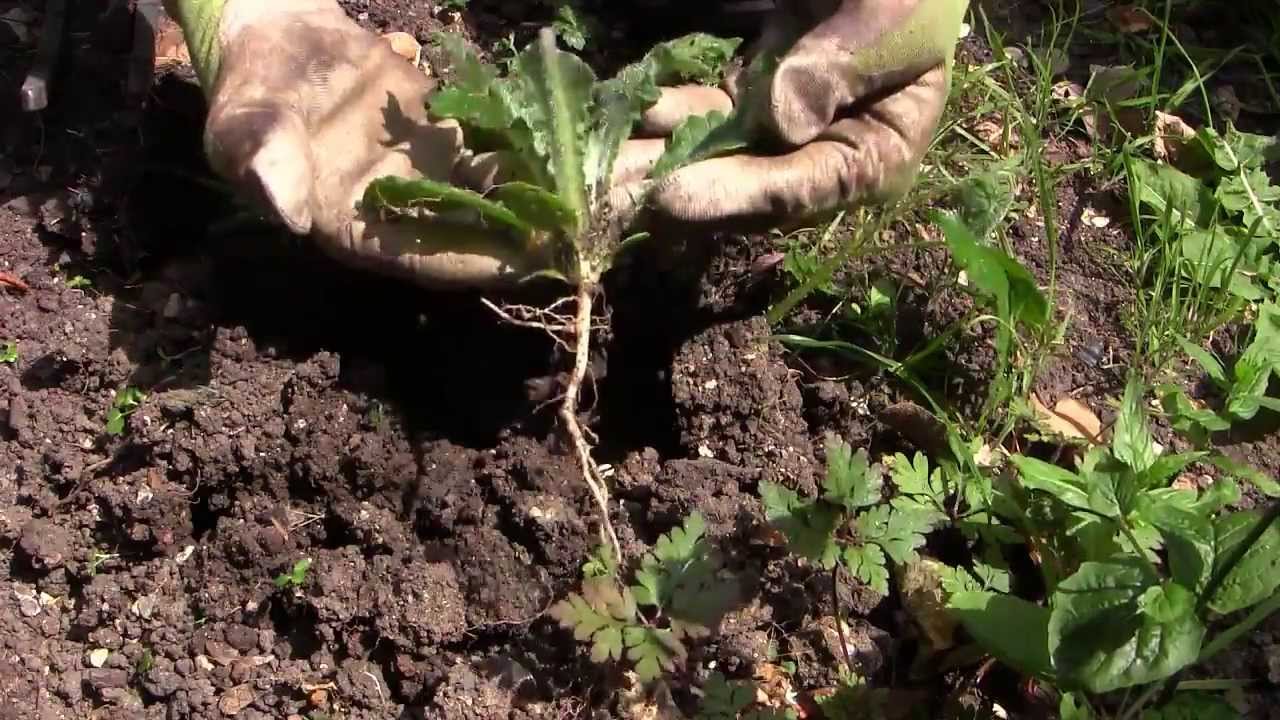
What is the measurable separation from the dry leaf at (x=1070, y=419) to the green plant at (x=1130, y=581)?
0.27 metres

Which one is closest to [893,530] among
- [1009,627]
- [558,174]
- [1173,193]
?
[1009,627]

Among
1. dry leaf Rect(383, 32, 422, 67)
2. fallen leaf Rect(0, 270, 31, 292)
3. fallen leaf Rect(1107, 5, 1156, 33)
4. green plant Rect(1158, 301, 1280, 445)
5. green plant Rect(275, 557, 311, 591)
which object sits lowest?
green plant Rect(1158, 301, 1280, 445)

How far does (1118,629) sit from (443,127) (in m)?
1.26

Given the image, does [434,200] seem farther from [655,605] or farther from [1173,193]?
[1173,193]

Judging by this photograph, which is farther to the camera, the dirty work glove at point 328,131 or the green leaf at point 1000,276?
the green leaf at point 1000,276

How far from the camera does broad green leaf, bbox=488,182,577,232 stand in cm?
151

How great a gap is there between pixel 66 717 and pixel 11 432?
1.64 feet

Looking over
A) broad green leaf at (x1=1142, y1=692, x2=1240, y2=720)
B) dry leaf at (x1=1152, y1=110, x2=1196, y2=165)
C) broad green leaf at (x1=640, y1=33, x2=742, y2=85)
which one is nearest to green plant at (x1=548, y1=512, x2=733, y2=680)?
broad green leaf at (x1=1142, y1=692, x2=1240, y2=720)

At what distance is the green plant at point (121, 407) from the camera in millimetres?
1702

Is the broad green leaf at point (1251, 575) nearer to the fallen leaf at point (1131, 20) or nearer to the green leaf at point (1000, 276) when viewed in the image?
the green leaf at point (1000, 276)

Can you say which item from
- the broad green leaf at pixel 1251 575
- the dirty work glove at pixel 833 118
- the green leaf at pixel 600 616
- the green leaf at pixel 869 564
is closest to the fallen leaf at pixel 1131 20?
the dirty work glove at pixel 833 118

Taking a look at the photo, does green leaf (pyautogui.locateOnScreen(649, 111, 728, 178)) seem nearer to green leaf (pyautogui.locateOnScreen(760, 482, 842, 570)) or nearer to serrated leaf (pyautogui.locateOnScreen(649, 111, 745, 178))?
serrated leaf (pyautogui.locateOnScreen(649, 111, 745, 178))

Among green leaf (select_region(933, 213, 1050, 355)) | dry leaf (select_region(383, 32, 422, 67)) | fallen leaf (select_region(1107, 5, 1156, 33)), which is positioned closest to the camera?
green leaf (select_region(933, 213, 1050, 355))

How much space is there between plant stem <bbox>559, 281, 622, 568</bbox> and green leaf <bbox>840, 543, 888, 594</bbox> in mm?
328
